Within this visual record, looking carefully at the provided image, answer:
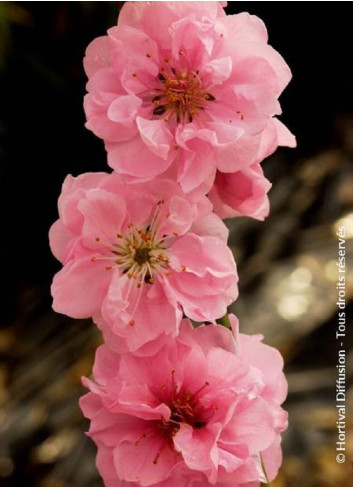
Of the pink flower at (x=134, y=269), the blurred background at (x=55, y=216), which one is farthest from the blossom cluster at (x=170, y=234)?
the blurred background at (x=55, y=216)

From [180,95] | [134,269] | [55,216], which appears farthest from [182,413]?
[55,216]

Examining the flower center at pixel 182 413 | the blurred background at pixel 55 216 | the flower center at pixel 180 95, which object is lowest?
the blurred background at pixel 55 216

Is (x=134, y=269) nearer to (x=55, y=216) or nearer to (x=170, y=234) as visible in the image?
(x=170, y=234)

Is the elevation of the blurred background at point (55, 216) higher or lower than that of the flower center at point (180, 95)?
lower

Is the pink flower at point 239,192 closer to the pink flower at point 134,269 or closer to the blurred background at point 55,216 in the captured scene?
the pink flower at point 134,269

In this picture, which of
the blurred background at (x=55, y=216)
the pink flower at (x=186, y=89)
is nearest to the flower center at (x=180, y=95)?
the pink flower at (x=186, y=89)

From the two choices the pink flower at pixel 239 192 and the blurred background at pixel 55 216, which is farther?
the blurred background at pixel 55 216

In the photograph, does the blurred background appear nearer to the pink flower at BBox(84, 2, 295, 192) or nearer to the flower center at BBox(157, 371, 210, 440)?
the flower center at BBox(157, 371, 210, 440)

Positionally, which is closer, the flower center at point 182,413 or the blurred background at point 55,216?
the flower center at point 182,413

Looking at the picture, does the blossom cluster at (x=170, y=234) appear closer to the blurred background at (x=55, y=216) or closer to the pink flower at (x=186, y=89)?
the pink flower at (x=186, y=89)
